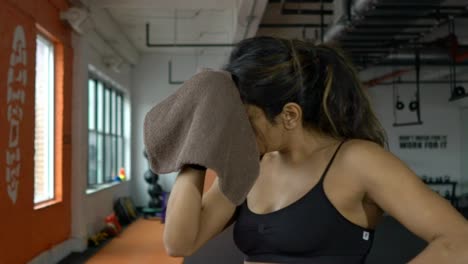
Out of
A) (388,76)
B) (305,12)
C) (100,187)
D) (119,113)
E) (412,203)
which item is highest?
(305,12)

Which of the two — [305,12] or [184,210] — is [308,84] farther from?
[305,12]

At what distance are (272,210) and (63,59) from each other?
17.4 ft

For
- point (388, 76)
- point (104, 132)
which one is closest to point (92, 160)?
point (104, 132)

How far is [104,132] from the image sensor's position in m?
8.70

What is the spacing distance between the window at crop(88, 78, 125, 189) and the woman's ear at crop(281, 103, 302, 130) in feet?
22.7

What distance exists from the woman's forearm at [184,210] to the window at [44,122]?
492 cm

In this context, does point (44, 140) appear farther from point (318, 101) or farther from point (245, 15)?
point (318, 101)

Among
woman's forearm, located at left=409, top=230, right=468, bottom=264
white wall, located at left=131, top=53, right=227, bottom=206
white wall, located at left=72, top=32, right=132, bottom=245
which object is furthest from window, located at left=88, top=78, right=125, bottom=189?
woman's forearm, located at left=409, top=230, right=468, bottom=264

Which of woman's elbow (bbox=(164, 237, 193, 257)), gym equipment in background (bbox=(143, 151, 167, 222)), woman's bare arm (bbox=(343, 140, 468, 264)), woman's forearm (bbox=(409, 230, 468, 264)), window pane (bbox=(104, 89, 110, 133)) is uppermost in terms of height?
window pane (bbox=(104, 89, 110, 133))

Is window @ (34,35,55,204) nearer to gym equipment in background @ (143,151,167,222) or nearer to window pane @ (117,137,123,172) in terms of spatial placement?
gym equipment in background @ (143,151,167,222)

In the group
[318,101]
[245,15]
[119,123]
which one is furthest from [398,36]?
[119,123]

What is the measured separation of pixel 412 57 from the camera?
847 cm

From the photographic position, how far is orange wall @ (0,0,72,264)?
4168 millimetres

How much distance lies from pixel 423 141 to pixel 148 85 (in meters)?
6.34
